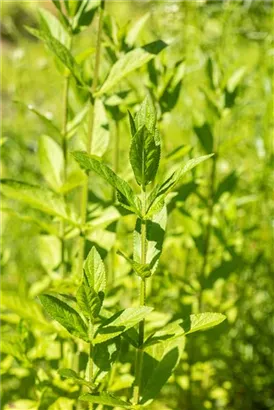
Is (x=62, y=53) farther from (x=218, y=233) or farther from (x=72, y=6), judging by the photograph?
(x=218, y=233)

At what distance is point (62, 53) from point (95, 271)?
27 centimetres

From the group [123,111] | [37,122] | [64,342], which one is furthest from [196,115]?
[37,122]

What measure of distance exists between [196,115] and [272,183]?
→ 0.25 metres

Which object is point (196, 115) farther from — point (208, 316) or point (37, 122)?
point (37, 122)

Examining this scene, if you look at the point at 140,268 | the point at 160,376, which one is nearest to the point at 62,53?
the point at 140,268

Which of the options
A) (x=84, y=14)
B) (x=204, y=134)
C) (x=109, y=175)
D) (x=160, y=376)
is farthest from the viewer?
(x=204, y=134)

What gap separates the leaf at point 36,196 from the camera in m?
0.74

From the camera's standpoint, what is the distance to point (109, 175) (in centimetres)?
54

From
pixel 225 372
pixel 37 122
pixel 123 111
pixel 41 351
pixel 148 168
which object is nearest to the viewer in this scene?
pixel 148 168

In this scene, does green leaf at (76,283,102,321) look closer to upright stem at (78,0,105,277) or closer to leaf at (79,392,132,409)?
leaf at (79,392,132,409)

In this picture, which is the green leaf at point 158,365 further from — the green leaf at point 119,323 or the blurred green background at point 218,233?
the blurred green background at point 218,233

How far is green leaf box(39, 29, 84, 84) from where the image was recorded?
682 mm

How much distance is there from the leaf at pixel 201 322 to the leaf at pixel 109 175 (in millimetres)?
122

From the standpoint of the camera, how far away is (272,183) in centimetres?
115
